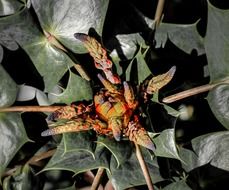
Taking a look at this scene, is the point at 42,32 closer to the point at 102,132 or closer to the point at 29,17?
the point at 29,17

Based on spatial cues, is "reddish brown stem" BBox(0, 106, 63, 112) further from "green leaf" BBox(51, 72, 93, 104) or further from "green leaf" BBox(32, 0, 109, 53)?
"green leaf" BBox(32, 0, 109, 53)

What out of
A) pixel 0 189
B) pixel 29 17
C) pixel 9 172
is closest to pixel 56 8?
pixel 29 17

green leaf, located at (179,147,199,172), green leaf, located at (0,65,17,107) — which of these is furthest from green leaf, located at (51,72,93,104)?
green leaf, located at (179,147,199,172)

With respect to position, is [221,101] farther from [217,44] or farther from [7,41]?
[7,41]

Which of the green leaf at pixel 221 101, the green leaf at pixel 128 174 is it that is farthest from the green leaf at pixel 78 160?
the green leaf at pixel 221 101

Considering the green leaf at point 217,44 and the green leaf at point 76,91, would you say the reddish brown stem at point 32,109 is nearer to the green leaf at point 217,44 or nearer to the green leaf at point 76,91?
the green leaf at point 76,91
